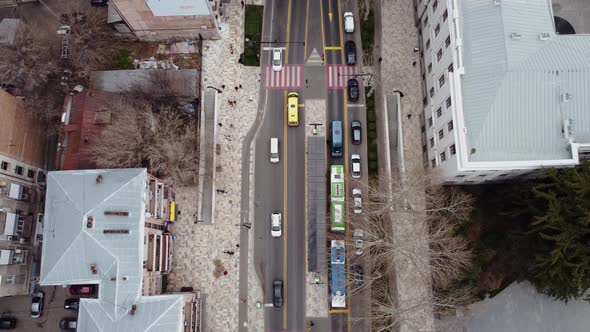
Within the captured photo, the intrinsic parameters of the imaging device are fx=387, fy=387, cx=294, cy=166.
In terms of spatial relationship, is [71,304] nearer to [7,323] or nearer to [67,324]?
[67,324]

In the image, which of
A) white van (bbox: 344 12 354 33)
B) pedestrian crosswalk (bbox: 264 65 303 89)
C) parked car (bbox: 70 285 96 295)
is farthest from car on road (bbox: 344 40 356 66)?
parked car (bbox: 70 285 96 295)

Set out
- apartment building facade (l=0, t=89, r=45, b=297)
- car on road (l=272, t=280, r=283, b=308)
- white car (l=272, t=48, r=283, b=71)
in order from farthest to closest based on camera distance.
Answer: white car (l=272, t=48, r=283, b=71), car on road (l=272, t=280, r=283, b=308), apartment building facade (l=0, t=89, r=45, b=297)

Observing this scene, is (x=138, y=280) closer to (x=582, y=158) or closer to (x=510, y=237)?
(x=510, y=237)

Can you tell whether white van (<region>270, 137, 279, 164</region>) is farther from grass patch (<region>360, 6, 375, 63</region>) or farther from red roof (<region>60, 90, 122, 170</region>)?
red roof (<region>60, 90, 122, 170</region>)

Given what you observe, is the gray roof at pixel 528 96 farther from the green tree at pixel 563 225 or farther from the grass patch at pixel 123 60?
the grass patch at pixel 123 60

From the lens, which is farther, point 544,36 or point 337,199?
point 337,199

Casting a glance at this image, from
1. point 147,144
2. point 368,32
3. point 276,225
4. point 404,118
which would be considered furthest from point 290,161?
point 368,32
